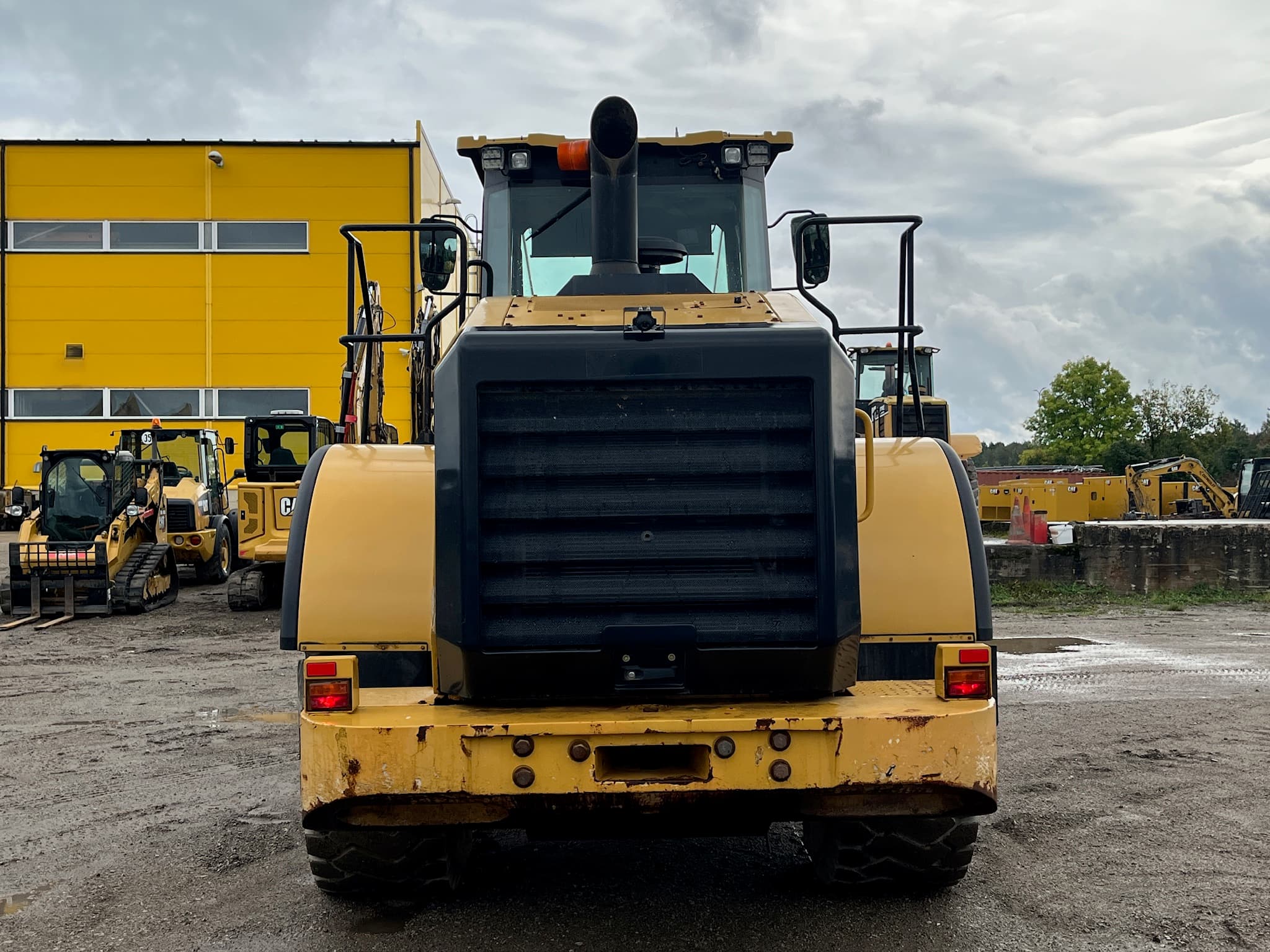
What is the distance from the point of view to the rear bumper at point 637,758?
349 centimetres

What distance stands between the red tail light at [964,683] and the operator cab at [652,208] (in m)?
2.52

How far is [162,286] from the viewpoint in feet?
97.3

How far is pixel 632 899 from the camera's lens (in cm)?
438

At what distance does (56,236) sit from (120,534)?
1703 cm

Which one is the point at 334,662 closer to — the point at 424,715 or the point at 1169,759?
the point at 424,715

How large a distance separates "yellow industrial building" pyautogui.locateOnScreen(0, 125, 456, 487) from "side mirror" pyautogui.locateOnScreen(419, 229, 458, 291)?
80.2 ft

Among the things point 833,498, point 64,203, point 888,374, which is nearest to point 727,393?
point 833,498

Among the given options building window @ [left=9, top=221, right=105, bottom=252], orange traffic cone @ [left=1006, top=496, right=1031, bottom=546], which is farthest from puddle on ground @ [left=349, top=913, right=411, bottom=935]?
building window @ [left=9, top=221, right=105, bottom=252]

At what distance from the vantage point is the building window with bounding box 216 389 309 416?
2933cm

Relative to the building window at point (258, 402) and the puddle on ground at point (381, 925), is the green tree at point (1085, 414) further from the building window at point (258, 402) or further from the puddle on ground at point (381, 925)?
the puddle on ground at point (381, 925)

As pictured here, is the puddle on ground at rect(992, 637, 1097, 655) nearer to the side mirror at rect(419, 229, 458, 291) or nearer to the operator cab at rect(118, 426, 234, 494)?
the side mirror at rect(419, 229, 458, 291)

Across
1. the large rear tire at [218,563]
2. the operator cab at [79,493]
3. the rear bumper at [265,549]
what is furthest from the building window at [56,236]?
the rear bumper at [265,549]

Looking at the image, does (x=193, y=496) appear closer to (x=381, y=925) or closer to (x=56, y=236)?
(x=56, y=236)

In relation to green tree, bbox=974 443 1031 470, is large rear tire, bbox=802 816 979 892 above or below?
below
